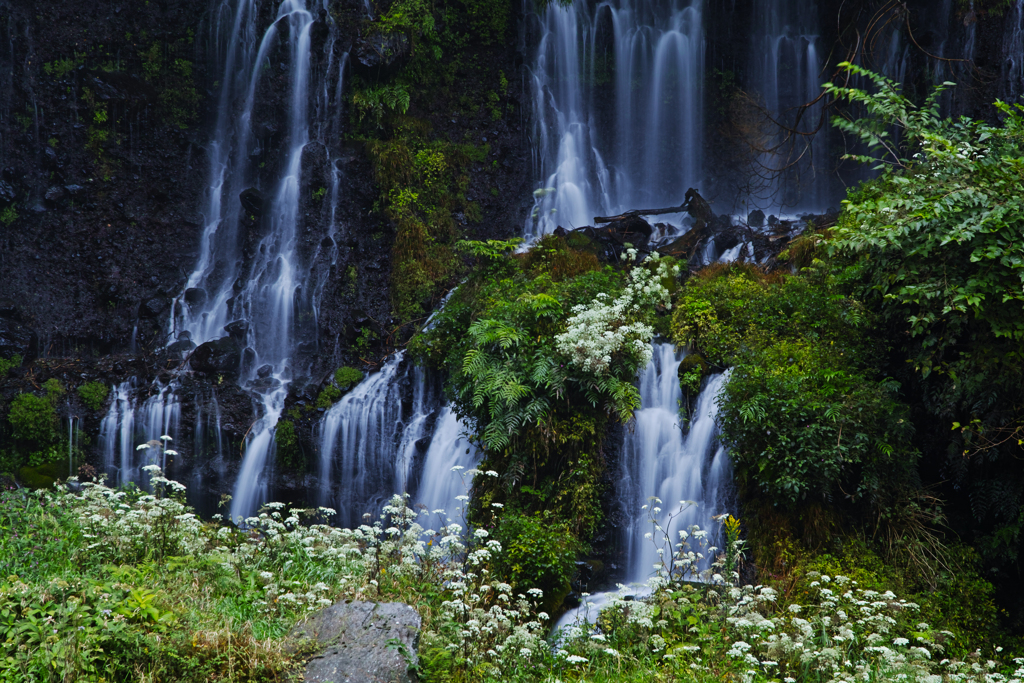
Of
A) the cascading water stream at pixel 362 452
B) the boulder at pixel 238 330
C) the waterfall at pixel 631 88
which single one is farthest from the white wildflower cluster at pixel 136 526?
the waterfall at pixel 631 88

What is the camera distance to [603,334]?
26.1ft

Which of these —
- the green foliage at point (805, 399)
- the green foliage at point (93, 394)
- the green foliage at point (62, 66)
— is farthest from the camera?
the green foliage at point (62, 66)

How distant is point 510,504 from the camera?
7.65m

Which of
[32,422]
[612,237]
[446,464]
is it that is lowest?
[446,464]

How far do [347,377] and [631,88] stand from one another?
9904 millimetres

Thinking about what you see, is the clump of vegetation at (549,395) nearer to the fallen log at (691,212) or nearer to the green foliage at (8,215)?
the fallen log at (691,212)

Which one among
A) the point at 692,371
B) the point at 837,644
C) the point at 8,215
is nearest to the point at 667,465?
the point at 692,371

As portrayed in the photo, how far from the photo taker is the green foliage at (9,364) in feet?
39.7

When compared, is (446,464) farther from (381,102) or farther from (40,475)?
(381,102)

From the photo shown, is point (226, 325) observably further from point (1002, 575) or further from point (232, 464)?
point (1002, 575)

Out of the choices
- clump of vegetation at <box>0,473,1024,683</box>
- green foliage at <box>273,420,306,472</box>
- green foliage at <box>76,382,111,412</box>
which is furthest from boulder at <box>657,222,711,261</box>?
green foliage at <box>76,382,111,412</box>

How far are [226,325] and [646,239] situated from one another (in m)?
8.18

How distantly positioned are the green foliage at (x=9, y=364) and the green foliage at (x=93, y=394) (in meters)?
1.50

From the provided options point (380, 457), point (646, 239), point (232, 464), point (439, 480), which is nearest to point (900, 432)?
point (439, 480)
